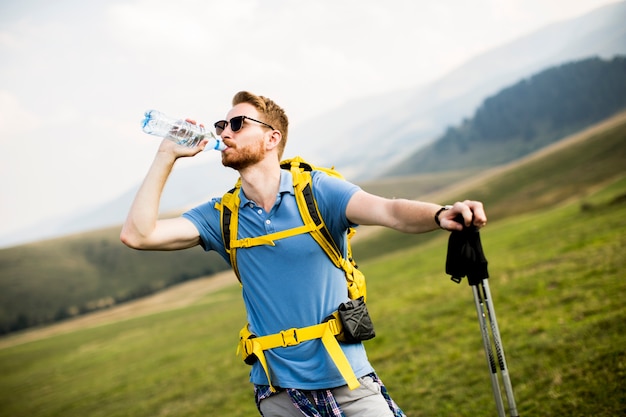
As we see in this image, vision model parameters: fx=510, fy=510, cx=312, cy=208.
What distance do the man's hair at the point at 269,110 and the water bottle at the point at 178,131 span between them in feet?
1.59

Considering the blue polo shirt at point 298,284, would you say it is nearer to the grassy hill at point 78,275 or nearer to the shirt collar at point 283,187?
the shirt collar at point 283,187

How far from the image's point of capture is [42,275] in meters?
152

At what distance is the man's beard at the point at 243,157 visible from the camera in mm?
4377

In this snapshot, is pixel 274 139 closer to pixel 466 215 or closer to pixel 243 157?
pixel 243 157

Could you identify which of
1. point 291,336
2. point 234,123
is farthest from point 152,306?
point 291,336

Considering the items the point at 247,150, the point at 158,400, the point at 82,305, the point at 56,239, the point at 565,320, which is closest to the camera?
the point at 247,150

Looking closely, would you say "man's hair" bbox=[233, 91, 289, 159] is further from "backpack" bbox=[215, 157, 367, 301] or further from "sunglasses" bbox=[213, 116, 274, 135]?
"backpack" bbox=[215, 157, 367, 301]

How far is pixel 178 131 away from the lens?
4.60 meters

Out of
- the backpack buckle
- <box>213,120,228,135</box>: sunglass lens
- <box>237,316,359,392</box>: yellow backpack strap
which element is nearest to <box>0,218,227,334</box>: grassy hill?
<box>213,120,228,135</box>: sunglass lens

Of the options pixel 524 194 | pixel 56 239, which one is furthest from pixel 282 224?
pixel 56 239

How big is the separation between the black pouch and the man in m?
0.10

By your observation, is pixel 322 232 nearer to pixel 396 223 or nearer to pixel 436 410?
pixel 396 223

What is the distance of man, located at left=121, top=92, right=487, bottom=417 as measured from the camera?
4.00m

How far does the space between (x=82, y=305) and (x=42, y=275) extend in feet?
101
